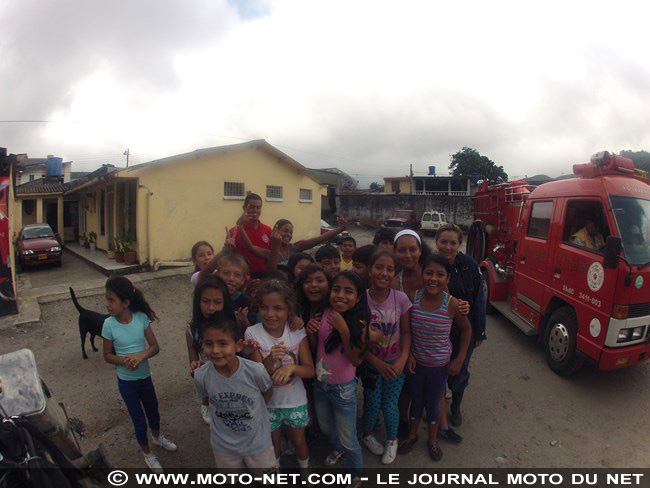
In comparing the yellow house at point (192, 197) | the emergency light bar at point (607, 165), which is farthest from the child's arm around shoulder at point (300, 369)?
the yellow house at point (192, 197)

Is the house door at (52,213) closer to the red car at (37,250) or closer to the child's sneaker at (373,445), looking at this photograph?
the red car at (37,250)

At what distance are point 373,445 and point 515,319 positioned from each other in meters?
3.28

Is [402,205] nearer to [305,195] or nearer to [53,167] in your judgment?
[305,195]

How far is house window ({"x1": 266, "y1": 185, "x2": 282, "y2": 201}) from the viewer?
12.4 metres

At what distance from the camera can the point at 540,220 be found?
473 centimetres

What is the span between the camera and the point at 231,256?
270 centimetres

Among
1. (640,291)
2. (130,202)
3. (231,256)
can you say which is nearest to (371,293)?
(231,256)

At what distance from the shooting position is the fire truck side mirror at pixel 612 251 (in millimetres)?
3205

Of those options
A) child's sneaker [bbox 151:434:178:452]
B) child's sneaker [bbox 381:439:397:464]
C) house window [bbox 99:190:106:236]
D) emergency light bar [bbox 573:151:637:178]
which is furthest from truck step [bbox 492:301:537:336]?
house window [bbox 99:190:106:236]

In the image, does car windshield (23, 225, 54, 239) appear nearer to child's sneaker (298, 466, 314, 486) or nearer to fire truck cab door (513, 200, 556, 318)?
child's sneaker (298, 466, 314, 486)

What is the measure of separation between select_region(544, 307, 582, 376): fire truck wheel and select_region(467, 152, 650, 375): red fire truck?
0.4 inches

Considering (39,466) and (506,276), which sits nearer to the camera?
(39,466)

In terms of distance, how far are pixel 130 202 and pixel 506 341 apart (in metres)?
10.8

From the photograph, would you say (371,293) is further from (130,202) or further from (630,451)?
(130,202)
